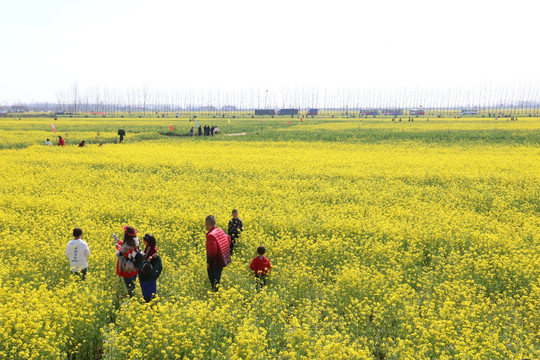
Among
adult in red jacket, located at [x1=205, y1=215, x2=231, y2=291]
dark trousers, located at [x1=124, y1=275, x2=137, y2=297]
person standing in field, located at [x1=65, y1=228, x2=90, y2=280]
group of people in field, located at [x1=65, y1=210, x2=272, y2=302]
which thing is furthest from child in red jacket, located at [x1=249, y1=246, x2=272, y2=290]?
person standing in field, located at [x1=65, y1=228, x2=90, y2=280]

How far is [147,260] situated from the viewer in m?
7.68

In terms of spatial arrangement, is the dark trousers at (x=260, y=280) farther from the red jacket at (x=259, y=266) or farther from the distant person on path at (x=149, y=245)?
the distant person on path at (x=149, y=245)

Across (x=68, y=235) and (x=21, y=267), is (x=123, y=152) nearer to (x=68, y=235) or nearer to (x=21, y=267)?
(x=68, y=235)

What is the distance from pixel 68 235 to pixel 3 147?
32.8 meters

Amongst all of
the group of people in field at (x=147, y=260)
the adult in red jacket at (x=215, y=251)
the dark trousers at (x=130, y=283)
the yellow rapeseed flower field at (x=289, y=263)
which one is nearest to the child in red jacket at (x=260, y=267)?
the group of people in field at (x=147, y=260)

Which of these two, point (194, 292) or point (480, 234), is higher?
point (480, 234)

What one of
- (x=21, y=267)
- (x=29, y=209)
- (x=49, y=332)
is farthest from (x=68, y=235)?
(x=49, y=332)

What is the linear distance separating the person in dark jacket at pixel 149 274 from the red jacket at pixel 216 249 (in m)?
1.12

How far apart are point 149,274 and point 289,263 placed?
12.0 ft

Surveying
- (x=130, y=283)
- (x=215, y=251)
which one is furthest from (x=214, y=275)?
(x=130, y=283)

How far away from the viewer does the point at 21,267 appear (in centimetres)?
902

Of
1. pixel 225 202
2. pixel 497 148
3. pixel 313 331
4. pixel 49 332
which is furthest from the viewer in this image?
pixel 497 148

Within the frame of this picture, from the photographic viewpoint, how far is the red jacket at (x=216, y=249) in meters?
8.39

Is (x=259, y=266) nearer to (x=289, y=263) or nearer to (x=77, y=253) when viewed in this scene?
(x=289, y=263)
